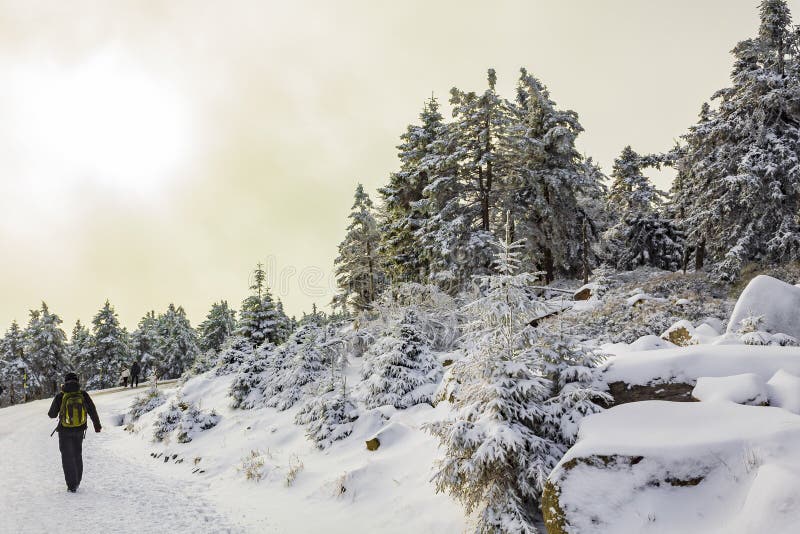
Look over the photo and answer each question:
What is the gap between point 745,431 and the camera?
4301mm

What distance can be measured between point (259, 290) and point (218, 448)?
1653cm

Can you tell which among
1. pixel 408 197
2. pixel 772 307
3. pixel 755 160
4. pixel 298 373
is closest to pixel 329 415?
pixel 298 373

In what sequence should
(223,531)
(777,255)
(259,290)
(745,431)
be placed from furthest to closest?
(259,290) < (777,255) < (223,531) < (745,431)

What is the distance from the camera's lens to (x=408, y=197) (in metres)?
24.2

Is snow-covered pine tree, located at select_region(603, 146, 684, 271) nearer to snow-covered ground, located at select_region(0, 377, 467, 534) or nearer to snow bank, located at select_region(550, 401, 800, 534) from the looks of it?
snow-covered ground, located at select_region(0, 377, 467, 534)

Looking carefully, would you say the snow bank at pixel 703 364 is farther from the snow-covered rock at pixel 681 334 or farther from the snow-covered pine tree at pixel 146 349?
the snow-covered pine tree at pixel 146 349

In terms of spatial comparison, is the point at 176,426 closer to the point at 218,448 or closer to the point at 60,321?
the point at 218,448

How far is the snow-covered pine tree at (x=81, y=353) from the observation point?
182 feet

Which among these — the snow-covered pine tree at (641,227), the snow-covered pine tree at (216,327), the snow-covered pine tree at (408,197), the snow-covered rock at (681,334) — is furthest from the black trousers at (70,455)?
the snow-covered pine tree at (216,327)

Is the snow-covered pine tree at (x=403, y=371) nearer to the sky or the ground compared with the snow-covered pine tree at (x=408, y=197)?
nearer to the ground

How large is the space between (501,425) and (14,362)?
6547 centimetres

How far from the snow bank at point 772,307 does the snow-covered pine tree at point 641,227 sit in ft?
79.7

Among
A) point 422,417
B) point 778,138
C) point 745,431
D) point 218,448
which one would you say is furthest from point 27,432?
point 778,138

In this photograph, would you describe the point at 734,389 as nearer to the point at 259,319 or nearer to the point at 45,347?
the point at 259,319
